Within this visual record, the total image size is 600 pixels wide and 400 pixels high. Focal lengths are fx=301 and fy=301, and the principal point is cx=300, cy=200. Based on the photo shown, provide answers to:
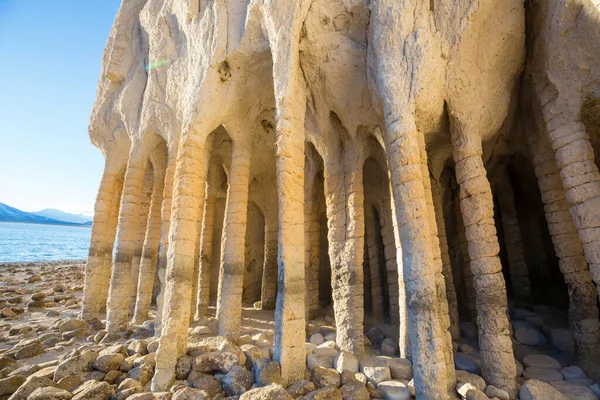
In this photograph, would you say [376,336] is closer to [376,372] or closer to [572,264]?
[376,372]

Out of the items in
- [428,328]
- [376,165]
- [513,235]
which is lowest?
[428,328]

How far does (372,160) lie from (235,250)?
5.09m

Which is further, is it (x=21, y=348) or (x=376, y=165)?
(x=376, y=165)

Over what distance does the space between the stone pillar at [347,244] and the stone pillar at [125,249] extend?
538 cm

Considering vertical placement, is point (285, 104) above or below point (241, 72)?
below

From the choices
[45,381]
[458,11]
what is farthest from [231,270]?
[458,11]

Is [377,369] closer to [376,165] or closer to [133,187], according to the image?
[376,165]

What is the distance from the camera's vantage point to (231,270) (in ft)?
22.7

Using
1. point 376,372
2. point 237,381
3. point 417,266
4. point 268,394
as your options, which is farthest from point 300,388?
point 417,266

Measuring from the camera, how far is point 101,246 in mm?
9195

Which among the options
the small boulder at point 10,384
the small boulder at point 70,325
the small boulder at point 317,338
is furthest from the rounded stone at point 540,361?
the small boulder at point 70,325

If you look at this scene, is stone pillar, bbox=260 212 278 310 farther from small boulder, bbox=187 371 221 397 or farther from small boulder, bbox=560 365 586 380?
small boulder, bbox=560 365 586 380

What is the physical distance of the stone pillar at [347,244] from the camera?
6191mm

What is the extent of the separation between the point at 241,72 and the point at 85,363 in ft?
21.3
